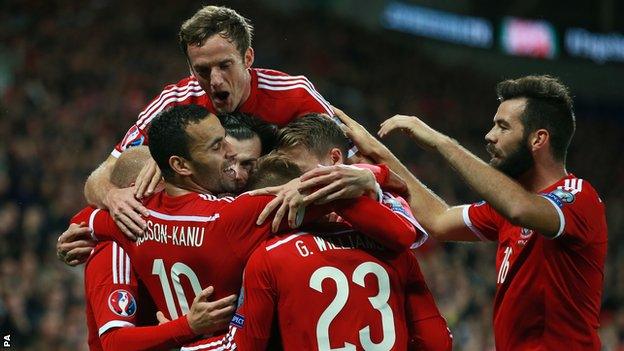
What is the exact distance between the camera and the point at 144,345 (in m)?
4.00

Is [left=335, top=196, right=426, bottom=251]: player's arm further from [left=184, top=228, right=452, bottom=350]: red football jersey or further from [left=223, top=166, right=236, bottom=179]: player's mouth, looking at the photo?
[left=223, top=166, right=236, bottom=179]: player's mouth

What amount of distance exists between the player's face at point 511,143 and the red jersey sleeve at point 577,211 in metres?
0.18

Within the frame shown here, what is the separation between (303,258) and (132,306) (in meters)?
0.87

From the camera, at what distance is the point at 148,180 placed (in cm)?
412

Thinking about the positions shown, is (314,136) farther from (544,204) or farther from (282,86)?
(544,204)

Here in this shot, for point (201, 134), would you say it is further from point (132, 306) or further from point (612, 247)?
point (612, 247)

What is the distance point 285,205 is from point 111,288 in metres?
0.93

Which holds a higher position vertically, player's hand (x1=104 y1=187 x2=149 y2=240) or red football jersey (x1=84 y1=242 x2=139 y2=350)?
player's hand (x1=104 y1=187 x2=149 y2=240)

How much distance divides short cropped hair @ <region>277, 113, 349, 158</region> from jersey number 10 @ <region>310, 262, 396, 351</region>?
20.0 inches

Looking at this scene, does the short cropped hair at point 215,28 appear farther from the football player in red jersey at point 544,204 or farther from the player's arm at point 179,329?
the player's arm at point 179,329

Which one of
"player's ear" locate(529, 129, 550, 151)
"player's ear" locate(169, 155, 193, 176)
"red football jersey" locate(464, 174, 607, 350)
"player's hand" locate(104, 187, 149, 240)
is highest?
"player's ear" locate(169, 155, 193, 176)

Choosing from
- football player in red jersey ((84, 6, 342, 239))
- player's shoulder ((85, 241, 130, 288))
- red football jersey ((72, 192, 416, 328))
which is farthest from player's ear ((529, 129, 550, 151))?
player's shoulder ((85, 241, 130, 288))

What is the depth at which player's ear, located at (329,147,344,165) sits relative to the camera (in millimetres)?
3982

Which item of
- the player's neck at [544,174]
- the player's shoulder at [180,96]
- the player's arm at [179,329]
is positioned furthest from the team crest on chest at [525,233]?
the player's shoulder at [180,96]
